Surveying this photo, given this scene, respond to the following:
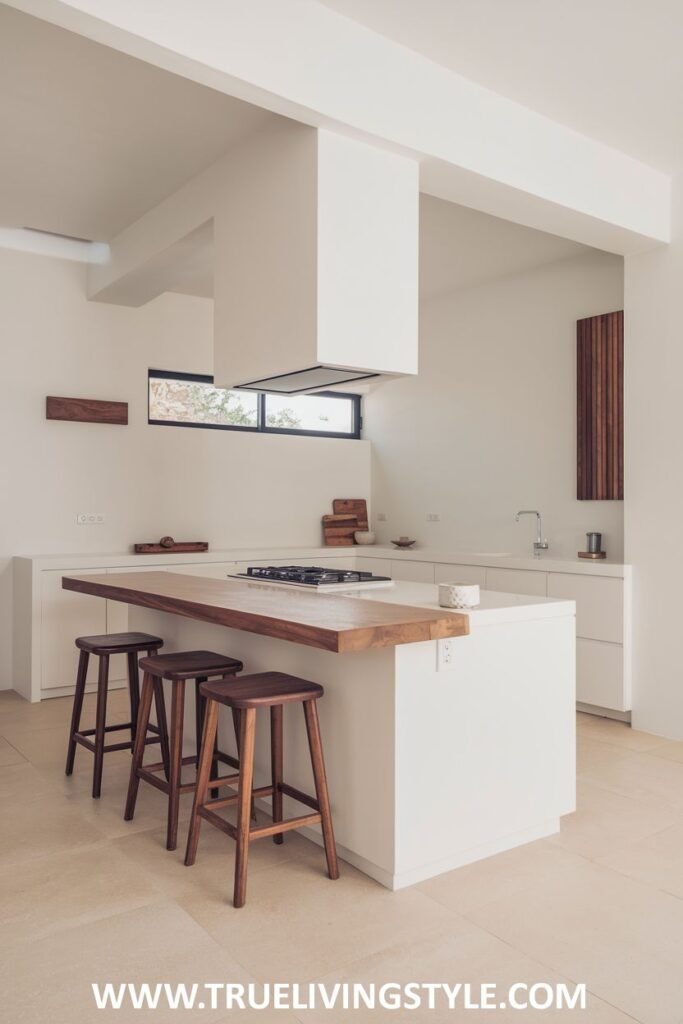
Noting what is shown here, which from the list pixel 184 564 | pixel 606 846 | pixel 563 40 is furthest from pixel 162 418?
pixel 606 846

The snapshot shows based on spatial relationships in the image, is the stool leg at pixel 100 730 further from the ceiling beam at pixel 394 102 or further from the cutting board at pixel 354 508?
the cutting board at pixel 354 508

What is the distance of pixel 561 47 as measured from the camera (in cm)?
299

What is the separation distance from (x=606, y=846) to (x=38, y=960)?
6.20ft

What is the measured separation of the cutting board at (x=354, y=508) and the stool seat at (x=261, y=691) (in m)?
4.12

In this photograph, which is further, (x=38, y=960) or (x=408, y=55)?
(x=408, y=55)

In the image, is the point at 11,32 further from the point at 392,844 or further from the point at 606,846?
the point at 606,846

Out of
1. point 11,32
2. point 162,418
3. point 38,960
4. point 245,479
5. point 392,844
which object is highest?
point 11,32

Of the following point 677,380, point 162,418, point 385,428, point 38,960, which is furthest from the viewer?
point 385,428

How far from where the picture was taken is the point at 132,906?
2.42 meters

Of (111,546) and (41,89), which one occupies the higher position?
(41,89)

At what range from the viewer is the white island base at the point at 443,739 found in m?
2.54

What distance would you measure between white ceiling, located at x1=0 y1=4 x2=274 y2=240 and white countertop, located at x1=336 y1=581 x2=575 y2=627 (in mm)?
2026

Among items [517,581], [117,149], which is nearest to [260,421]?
[517,581]

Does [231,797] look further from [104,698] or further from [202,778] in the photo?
[104,698]
